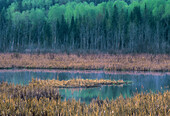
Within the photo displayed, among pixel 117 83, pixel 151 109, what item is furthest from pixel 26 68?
pixel 151 109

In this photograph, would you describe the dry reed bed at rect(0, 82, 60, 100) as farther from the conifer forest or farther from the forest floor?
the forest floor

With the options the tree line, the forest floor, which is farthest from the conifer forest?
the forest floor

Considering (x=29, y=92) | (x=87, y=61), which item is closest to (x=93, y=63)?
(x=87, y=61)

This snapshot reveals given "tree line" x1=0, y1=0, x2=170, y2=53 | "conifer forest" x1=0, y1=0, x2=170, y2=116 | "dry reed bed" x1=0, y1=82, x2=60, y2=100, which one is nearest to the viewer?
"conifer forest" x1=0, y1=0, x2=170, y2=116

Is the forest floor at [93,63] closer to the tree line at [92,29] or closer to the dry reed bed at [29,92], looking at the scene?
the tree line at [92,29]

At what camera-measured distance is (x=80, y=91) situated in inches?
755

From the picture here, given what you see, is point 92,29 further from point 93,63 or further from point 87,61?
point 93,63

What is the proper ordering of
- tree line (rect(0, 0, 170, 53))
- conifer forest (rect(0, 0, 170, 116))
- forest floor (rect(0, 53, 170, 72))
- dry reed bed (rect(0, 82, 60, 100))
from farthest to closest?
1. tree line (rect(0, 0, 170, 53))
2. forest floor (rect(0, 53, 170, 72))
3. dry reed bed (rect(0, 82, 60, 100))
4. conifer forest (rect(0, 0, 170, 116))

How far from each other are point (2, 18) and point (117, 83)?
57.3 meters

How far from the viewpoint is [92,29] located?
2611 inches

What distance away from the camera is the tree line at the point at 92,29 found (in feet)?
197

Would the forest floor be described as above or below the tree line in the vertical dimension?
below

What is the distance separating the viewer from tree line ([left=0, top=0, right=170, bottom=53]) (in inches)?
2370

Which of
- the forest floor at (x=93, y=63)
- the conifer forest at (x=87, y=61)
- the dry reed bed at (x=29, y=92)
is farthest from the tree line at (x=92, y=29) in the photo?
the dry reed bed at (x=29, y=92)
